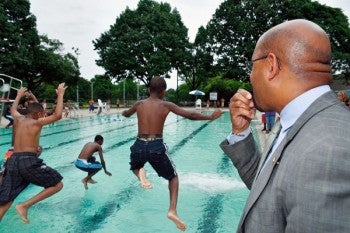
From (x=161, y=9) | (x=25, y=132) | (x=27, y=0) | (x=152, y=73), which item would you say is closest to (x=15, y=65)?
(x=27, y=0)

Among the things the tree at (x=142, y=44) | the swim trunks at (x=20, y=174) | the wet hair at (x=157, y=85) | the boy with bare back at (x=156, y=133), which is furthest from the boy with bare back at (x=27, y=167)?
the tree at (x=142, y=44)

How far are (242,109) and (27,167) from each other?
3.56 metres

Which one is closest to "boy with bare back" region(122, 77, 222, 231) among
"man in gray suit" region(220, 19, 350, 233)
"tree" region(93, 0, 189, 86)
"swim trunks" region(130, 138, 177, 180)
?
"swim trunks" region(130, 138, 177, 180)

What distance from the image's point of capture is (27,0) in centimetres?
3362

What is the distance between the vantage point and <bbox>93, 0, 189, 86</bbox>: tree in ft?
148

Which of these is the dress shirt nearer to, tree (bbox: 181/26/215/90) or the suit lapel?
the suit lapel

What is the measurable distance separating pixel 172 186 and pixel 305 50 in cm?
373

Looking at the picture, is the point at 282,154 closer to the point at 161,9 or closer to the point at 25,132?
the point at 25,132

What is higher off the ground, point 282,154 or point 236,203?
point 282,154

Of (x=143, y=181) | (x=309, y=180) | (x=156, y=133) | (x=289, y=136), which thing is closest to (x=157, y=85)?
(x=156, y=133)

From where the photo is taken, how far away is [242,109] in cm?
189

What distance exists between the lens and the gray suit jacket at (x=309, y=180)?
44.9 inches

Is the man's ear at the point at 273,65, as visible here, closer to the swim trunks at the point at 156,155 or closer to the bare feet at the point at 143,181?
the swim trunks at the point at 156,155

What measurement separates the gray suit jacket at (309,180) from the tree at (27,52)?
105ft
